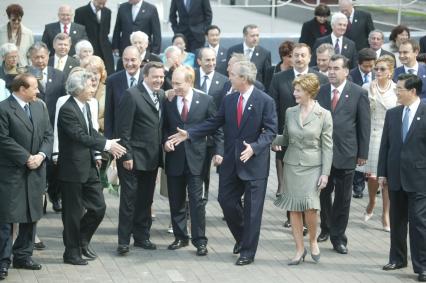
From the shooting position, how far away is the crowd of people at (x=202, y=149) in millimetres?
11742

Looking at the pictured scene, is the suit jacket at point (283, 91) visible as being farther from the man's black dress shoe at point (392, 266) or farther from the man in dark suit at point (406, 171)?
the man's black dress shoe at point (392, 266)

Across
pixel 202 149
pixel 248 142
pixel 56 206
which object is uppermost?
pixel 248 142

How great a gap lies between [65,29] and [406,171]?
6.81m

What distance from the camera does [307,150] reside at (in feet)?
39.4

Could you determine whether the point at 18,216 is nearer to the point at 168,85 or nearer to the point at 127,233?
the point at 127,233

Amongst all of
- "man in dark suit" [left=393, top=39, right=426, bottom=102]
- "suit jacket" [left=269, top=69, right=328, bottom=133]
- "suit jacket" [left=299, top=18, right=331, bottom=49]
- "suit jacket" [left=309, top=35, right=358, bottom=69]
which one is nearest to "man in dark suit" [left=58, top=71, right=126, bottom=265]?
"suit jacket" [left=269, top=69, right=328, bottom=133]

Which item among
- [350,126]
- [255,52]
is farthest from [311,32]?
[350,126]

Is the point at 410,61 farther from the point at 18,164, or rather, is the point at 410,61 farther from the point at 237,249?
the point at 18,164

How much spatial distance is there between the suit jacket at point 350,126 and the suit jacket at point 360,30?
540 centimetres

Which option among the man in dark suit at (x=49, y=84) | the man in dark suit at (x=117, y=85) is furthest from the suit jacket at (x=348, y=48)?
the man in dark suit at (x=49, y=84)

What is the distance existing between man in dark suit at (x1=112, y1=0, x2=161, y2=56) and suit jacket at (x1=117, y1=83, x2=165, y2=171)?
5.47m

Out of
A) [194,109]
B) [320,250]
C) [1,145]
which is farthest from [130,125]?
[320,250]

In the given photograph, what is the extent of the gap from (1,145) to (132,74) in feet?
7.82

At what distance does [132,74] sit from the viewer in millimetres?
13352
